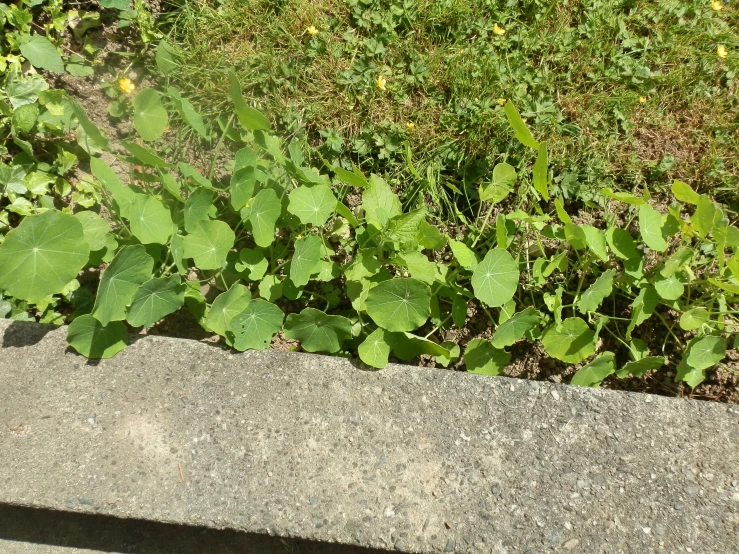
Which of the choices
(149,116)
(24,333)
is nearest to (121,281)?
(24,333)

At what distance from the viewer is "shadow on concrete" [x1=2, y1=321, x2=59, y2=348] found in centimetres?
206

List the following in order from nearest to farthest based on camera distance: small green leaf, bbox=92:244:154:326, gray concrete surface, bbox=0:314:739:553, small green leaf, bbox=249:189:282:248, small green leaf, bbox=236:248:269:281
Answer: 1. gray concrete surface, bbox=0:314:739:553
2. small green leaf, bbox=92:244:154:326
3. small green leaf, bbox=249:189:282:248
4. small green leaf, bbox=236:248:269:281

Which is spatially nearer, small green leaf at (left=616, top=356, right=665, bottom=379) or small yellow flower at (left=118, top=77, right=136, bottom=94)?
small green leaf at (left=616, top=356, right=665, bottom=379)

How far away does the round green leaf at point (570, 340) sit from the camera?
2199 mm

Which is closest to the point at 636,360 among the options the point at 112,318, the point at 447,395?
the point at 447,395

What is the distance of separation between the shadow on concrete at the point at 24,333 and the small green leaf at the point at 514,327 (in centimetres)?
166

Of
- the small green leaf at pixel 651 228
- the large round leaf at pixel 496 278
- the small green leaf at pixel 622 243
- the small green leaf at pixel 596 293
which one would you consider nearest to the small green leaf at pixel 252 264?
the large round leaf at pixel 496 278

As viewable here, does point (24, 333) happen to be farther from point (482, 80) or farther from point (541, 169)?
point (482, 80)

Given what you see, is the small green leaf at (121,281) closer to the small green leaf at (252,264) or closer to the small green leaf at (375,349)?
the small green leaf at (252,264)

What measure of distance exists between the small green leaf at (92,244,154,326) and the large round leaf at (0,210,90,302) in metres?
0.10

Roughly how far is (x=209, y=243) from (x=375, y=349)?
0.74 metres

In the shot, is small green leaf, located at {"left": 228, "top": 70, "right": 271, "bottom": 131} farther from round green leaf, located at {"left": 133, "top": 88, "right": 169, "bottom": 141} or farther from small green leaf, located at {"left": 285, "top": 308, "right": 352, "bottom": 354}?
small green leaf, located at {"left": 285, "top": 308, "right": 352, "bottom": 354}

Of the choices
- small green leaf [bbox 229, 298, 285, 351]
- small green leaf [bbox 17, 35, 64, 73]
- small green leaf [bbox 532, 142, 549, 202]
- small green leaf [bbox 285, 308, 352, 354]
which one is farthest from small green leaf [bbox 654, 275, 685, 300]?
small green leaf [bbox 17, 35, 64, 73]

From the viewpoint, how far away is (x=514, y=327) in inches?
84.8
